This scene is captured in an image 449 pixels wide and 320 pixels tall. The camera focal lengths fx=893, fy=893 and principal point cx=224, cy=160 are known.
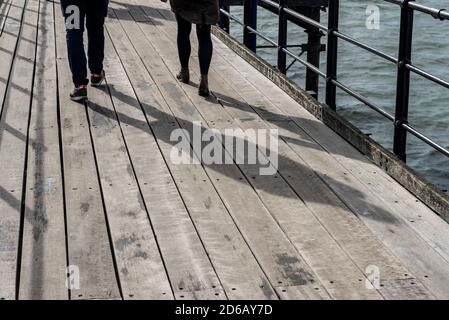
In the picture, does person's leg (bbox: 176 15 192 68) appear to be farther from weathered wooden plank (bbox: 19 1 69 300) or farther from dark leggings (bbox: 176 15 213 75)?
weathered wooden plank (bbox: 19 1 69 300)

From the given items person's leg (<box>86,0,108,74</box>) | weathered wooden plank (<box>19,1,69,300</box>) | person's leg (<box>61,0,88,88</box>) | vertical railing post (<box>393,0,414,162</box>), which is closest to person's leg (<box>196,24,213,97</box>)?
person's leg (<box>86,0,108,74</box>)

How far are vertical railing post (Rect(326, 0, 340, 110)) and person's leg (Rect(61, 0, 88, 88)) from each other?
6.38 feet

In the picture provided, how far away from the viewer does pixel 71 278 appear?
399 cm

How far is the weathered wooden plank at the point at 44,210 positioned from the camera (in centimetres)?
396

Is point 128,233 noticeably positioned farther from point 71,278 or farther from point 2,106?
point 2,106

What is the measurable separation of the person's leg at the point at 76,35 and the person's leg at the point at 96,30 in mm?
105

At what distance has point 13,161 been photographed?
565 centimetres

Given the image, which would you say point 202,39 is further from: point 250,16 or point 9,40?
point 9,40

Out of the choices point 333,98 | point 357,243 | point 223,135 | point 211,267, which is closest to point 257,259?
point 211,267

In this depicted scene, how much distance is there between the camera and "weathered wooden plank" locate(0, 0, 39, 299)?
416 centimetres

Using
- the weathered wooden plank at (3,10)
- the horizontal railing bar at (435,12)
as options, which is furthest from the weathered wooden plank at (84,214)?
the weathered wooden plank at (3,10)

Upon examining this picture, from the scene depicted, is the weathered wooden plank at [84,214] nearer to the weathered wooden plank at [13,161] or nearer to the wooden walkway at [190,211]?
the wooden walkway at [190,211]

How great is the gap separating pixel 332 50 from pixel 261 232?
2557 millimetres

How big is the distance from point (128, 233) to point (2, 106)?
9.40ft
